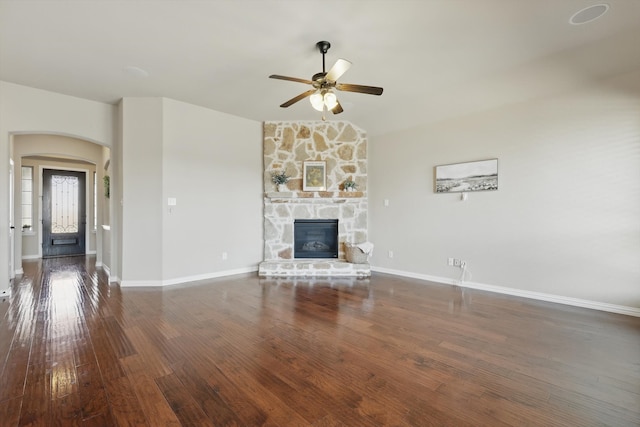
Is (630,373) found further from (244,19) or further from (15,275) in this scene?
(15,275)

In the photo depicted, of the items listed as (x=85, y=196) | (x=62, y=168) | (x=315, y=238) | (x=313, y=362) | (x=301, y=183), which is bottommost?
(x=313, y=362)

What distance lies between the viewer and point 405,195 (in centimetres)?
528

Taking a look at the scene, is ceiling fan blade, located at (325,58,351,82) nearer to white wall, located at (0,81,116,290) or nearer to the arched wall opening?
white wall, located at (0,81,116,290)

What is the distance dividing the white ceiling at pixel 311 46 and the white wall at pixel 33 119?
18cm

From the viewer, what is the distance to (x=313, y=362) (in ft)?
7.29

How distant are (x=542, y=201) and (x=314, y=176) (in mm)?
3614

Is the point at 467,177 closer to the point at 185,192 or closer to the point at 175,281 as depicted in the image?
the point at 185,192

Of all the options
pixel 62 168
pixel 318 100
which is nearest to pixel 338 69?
pixel 318 100

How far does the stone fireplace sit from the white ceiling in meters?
1.38

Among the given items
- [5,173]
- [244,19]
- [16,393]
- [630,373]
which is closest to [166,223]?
[5,173]

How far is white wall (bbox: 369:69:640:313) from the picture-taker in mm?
3236

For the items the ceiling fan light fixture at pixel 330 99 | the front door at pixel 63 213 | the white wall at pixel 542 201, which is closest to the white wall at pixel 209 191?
the ceiling fan light fixture at pixel 330 99

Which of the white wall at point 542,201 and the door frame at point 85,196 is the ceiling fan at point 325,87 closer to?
the white wall at point 542,201

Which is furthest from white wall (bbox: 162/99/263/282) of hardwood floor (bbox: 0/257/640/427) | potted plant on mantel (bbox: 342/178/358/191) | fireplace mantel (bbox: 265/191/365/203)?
potted plant on mantel (bbox: 342/178/358/191)
